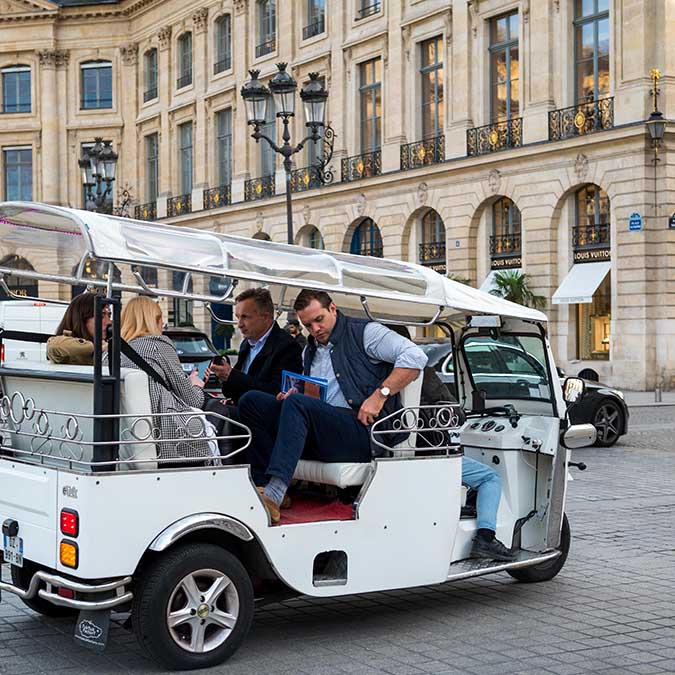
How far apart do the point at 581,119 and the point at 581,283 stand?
4.30 meters

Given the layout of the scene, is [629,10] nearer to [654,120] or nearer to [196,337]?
[654,120]

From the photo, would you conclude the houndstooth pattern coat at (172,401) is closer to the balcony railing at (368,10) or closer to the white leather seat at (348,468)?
the white leather seat at (348,468)

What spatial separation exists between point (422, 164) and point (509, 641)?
33837 millimetres

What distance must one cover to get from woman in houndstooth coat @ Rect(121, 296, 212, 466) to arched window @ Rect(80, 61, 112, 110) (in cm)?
5832

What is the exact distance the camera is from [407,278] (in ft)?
23.4

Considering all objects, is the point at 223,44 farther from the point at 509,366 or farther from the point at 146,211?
the point at 509,366

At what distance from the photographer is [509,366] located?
333 inches

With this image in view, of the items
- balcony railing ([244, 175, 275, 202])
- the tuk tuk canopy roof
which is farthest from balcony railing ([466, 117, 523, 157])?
the tuk tuk canopy roof

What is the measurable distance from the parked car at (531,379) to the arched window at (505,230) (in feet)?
59.1

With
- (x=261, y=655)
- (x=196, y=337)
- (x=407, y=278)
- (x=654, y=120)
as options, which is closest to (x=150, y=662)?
(x=261, y=655)

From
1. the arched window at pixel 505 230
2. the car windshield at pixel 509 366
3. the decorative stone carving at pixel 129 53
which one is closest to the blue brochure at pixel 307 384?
the car windshield at pixel 509 366

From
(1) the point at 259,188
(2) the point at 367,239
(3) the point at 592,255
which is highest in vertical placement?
(1) the point at 259,188

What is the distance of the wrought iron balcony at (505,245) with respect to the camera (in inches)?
1439

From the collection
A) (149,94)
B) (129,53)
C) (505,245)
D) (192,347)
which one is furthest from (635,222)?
(129,53)
